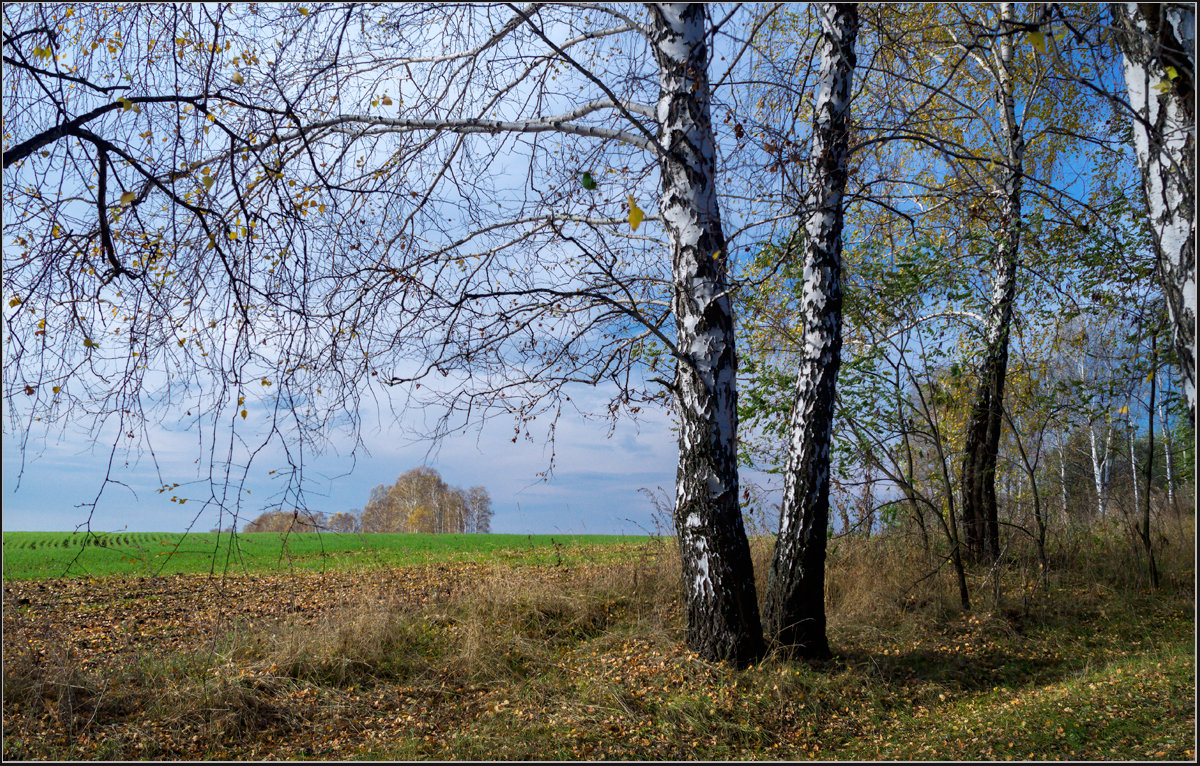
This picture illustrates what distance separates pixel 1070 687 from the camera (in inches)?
208

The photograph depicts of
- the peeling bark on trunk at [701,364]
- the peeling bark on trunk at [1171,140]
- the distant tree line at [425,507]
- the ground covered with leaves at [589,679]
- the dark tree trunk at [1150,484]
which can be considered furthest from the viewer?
the distant tree line at [425,507]

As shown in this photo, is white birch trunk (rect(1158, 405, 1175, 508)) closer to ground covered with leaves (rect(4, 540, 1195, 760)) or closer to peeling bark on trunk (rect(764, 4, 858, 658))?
ground covered with leaves (rect(4, 540, 1195, 760))

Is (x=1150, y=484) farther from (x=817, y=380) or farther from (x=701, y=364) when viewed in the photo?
(x=701, y=364)

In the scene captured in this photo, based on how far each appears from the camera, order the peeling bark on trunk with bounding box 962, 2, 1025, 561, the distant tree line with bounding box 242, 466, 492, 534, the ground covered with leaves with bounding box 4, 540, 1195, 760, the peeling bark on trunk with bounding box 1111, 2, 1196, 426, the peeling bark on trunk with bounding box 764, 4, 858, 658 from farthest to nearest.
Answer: the distant tree line with bounding box 242, 466, 492, 534 → the peeling bark on trunk with bounding box 962, 2, 1025, 561 → the peeling bark on trunk with bounding box 764, 4, 858, 658 → the ground covered with leaves with bounding box 4, 540, 1195, 760 → the peeling bark on trunk with bounding box 1111, 2, 1196, 426

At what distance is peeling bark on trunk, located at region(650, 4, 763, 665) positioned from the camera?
17.1ft

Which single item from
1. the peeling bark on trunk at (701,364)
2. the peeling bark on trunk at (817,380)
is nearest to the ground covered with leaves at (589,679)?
the peeling bark on trunk at (701,364)

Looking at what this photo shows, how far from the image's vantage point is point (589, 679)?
208 inches

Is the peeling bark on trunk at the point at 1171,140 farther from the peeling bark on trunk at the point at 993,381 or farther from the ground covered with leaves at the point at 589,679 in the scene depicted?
the peeling bark on trunk at the point at 993,381

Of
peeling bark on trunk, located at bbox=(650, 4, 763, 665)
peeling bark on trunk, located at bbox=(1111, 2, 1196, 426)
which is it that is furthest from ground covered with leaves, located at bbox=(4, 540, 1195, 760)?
peeling bark on trunk, located at bbox=(1111, 2, 1196, 426)

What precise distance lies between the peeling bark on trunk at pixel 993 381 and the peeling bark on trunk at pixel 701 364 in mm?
4497

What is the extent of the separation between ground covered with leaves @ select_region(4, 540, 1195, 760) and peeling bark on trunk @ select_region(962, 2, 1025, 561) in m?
1.21

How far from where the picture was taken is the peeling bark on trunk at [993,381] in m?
8.62

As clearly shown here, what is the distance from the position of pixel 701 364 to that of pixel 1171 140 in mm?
2952

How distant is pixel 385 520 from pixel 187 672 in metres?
23.5
